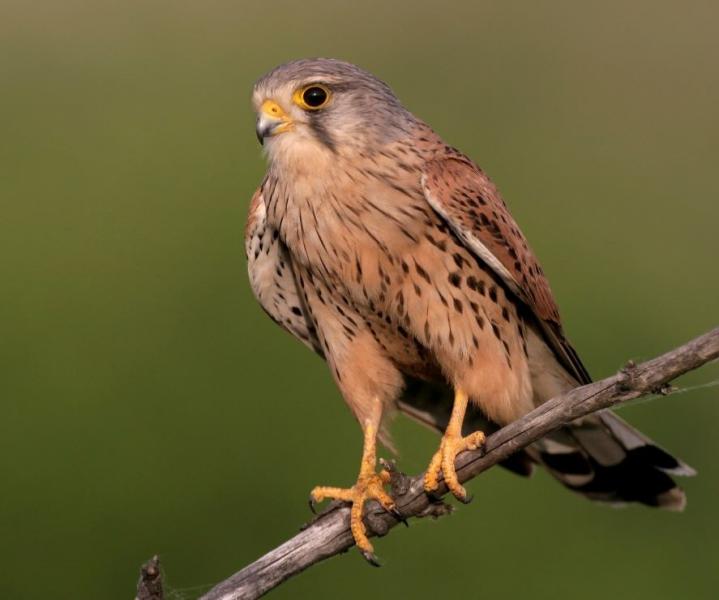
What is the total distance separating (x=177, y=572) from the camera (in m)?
4.75

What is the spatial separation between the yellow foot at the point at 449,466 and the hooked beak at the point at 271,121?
0.97 m

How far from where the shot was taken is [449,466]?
3457 millimetres

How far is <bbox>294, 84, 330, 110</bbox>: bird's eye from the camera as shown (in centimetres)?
356

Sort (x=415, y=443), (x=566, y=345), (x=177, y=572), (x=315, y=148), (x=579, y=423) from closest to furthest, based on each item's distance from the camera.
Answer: (x=315, y=148) → (x=566, y=345) → (x=579, y=423) → (x=177, y=572) → (x=415, y=443)

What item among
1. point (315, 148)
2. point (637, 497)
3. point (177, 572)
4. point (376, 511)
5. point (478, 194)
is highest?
point (315, 148)

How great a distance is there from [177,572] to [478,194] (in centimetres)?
200

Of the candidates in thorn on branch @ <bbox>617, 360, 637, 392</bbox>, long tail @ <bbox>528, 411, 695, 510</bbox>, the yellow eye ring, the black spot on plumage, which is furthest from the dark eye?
long tail @ <bbox>528, 411, 695, 510</bbox>

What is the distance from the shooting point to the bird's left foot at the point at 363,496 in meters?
3.52

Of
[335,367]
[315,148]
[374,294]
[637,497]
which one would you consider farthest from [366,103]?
[637,497]

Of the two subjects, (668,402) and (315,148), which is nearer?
(315,148)

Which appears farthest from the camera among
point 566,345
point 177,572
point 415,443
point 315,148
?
point 415,443

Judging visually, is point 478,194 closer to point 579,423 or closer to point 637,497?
point 579,423

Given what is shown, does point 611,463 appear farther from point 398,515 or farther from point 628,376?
point 628,376

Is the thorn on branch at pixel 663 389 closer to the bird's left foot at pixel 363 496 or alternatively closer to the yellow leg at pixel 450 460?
the yellow leg at pixel 450 460
